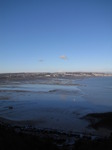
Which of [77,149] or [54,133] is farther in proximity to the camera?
[54,133]

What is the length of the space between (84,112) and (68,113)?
6.44ft

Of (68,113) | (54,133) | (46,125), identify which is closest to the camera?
(54,133)

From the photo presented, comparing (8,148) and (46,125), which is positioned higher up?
(8,148)

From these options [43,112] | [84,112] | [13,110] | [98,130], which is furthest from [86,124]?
[13,110]

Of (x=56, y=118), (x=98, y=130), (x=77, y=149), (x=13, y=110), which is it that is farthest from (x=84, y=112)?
(x=77, y=149)

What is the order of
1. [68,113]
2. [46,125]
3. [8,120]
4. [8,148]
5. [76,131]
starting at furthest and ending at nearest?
[68,113] < [8,120] < [46,125] < [76,131] < [8,148]

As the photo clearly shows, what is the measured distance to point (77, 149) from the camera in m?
9.41

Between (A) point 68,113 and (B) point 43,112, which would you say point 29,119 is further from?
(A) point 68,113

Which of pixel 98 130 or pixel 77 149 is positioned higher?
pixel 77 149

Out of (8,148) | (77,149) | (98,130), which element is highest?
(8,148)

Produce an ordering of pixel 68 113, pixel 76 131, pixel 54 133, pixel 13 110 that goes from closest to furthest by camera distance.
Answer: pixel 54 133 < pixel 76 131 < pixel 68 113 < pixel 13 110

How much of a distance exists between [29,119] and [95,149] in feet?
36.0

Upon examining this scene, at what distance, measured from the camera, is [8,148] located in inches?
302

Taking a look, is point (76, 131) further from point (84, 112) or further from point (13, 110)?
point (13, 110)
